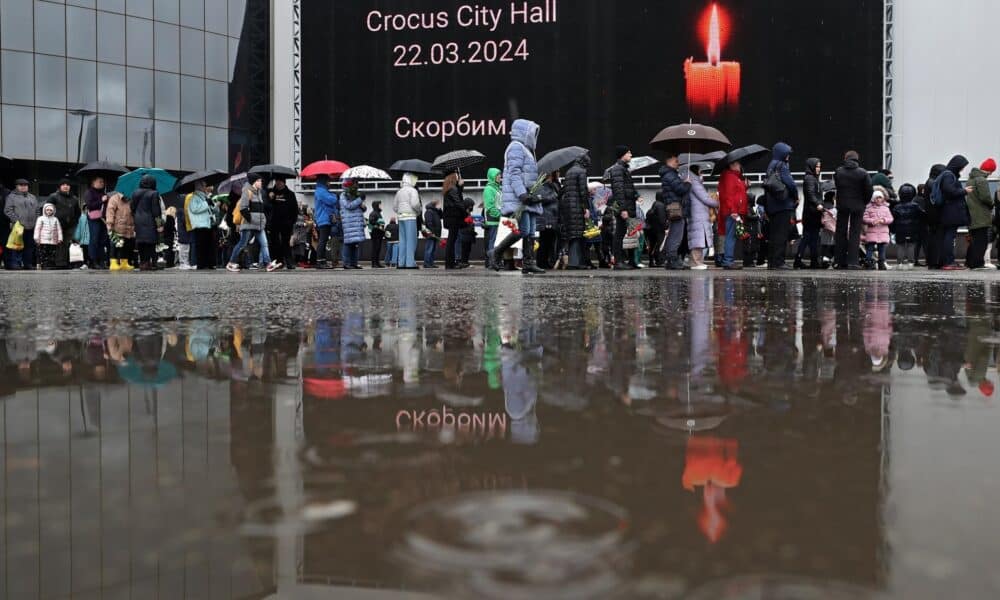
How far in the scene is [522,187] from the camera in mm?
10844

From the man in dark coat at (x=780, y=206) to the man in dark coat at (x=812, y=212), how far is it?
40cm

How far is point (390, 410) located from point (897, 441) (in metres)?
0.87

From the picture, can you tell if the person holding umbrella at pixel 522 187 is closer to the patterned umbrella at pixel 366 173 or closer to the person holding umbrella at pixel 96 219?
the person holding umbrella at pixel 96 219

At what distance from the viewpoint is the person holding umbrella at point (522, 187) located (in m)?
10.6

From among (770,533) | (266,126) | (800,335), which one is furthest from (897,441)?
(266,126)

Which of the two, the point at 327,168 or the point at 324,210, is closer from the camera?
the point at 324,210

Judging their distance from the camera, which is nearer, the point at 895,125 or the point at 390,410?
the point at 390,410

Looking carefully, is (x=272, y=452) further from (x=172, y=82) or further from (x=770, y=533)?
(x=172, y=82)

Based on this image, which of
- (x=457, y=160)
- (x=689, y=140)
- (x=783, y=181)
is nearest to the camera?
(x=783, y=181)

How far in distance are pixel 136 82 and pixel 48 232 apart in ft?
55.8

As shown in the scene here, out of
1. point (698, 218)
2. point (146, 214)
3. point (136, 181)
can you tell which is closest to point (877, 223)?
point (698, 218)

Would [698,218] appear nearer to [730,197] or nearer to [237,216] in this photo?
[730,197]

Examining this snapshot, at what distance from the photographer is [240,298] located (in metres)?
6.11

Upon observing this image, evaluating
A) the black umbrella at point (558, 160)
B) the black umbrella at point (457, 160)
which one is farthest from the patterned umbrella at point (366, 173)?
the black umbrella at point (558, 160)
